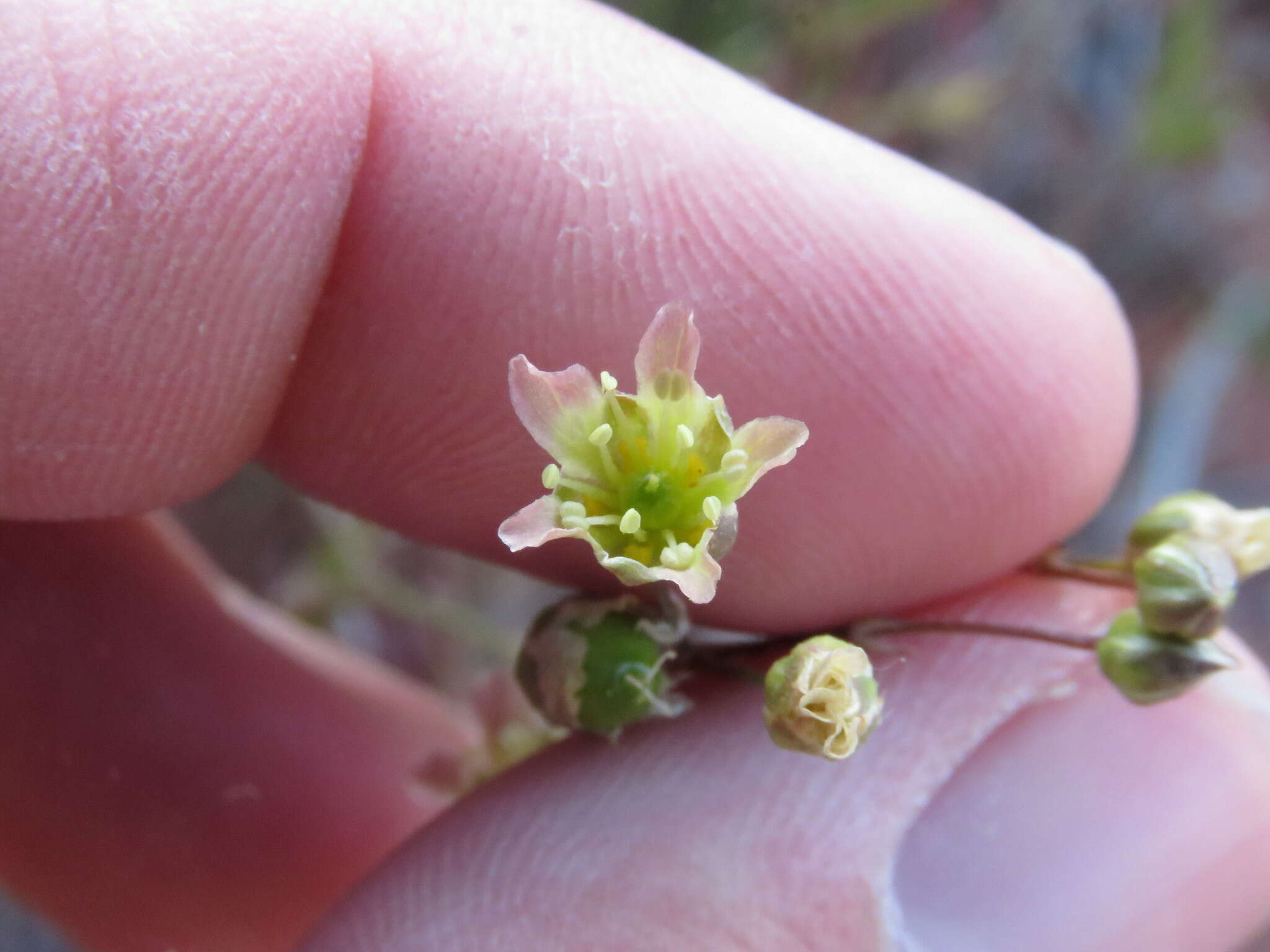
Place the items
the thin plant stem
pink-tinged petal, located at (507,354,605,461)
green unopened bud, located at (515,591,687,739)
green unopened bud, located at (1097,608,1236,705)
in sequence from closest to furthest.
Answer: pink-tinged petal, located at (507,354,605,461) < green unopened bud, located at (1097,608,1236,705) < green unopened bud, located at (515,591,687,739) < the thin plant stem

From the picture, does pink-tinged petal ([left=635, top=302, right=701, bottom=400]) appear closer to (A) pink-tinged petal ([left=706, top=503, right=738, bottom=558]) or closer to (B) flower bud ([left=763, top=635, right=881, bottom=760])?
(A) pink-tinged petal ([left=706, top=503, right=738, bottom=558])

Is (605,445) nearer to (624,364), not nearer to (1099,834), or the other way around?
(624,364)

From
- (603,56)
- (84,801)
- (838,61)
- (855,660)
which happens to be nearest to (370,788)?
(84,801)

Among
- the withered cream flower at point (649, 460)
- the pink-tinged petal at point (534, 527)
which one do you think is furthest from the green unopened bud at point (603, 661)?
the pink-tinged petal at point (534, 527)

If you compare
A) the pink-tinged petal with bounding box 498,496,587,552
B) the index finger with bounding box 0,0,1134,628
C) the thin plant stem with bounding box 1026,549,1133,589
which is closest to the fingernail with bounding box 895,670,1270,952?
the thin plant stem with bounding box 1026,549,1133,589

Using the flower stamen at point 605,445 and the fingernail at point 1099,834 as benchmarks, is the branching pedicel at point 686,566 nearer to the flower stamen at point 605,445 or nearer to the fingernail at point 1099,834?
the flower stamen at point 605,445
